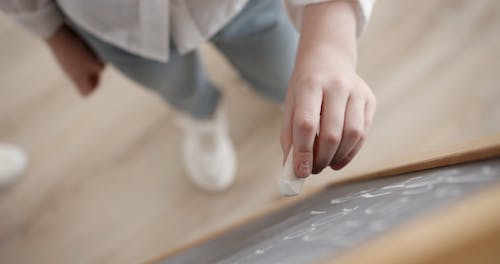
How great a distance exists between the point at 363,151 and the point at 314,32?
588 mm

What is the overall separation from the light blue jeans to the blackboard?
0.27 metres

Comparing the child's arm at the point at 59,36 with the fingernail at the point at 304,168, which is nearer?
the fingernail at the point at 304,168

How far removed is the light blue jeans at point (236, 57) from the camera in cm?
64

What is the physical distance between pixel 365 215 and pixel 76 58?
1.77ft

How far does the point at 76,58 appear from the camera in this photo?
0.71 m

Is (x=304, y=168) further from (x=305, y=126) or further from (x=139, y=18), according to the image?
(x=139, y=18)

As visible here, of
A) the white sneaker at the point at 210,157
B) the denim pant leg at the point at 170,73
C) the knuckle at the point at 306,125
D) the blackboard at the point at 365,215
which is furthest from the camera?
the white sneaker at the point at 210,157

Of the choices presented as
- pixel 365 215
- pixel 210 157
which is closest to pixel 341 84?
pixel 365 215

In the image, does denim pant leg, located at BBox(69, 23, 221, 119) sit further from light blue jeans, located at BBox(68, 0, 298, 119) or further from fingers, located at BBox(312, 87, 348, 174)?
fingers, located at BBox(312, 87, 348, 174)

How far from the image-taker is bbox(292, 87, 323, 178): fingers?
0.37m

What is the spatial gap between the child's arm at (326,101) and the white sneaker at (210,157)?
0.54 m

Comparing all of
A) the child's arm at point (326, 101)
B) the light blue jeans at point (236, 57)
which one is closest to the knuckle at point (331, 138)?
the child's arm at point (326, 101)

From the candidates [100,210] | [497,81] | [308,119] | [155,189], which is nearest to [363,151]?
[497,81]

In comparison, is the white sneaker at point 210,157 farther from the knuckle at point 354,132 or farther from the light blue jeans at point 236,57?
the knuckle at point 354,132
